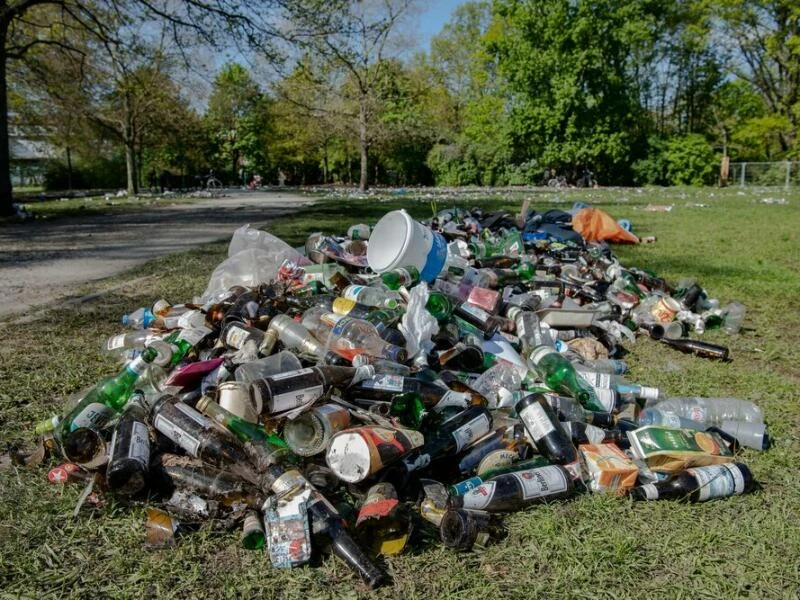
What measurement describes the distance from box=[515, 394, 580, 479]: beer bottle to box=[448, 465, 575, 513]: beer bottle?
0.06m

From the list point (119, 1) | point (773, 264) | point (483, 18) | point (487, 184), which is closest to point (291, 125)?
point (487, 184)

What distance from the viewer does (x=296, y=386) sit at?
7.29 ft

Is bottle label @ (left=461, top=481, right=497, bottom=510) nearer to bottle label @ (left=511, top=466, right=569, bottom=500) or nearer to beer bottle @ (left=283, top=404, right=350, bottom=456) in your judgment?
bottle label @ (left=511, top=466, right=569, bottom=500)

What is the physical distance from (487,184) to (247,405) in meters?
35.8

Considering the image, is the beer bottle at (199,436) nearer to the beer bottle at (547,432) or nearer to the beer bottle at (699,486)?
the beer bottle at (547,432)

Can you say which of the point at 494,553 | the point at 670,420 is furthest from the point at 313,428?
the point at 670,420

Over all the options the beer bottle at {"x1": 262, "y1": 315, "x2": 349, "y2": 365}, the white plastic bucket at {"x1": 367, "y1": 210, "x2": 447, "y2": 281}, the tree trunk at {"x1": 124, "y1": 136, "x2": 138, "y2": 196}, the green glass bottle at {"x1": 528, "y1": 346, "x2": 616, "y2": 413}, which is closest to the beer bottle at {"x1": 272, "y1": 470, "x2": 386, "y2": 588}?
the beer bottle at {"x1": 262, "y1": 315, "x2": 349, "y2": 365}

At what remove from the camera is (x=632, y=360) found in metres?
3.81

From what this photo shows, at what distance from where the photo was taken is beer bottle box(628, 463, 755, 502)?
85.4 inches

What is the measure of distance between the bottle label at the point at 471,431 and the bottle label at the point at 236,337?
118 cm

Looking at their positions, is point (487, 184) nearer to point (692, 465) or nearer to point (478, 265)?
point (478, 265)

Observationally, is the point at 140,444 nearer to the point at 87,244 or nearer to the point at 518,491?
the point at 518,491

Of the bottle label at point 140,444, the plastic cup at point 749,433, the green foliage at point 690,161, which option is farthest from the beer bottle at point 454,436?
the green foliage at point 690,161

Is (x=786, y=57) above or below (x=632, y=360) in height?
above
